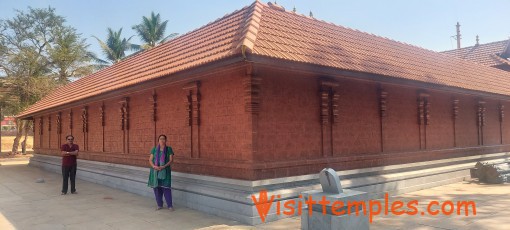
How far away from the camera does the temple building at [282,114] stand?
6.96m

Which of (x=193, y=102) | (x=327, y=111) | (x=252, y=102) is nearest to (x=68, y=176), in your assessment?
(x=193, y=102)

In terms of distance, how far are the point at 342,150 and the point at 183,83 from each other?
13.1 ft

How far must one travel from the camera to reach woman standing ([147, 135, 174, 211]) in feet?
25.6

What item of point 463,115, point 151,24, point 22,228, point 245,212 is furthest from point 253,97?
point 151,24

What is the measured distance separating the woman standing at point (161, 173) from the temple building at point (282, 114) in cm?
49

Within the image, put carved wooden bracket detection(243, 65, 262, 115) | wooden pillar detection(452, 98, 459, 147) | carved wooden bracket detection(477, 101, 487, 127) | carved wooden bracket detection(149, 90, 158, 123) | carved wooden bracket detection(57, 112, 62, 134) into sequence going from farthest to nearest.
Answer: carved wooden bracket detection(57, 112, 62, 134) < carved wooden bracket detection(477, 101, 487, 127) < wooden pillar detection(452, 98, 459, 147) < carved wooden bracket detection(149, 90, 158, 123) < carved wooden bracket detection(243, 65, 262, 115)

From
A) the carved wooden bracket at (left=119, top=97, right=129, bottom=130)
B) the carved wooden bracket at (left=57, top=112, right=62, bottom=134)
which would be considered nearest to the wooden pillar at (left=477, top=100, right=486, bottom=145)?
the carved wooden bracket at (left=119, top=97, right=129, bottom=130)

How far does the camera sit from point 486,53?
2189cm

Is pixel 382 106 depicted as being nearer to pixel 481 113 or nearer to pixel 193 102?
pixel 193 102

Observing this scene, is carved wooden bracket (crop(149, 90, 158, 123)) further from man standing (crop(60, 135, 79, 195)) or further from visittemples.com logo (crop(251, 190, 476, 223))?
visittemples.com logo (crop(251, 190, 476, 223))

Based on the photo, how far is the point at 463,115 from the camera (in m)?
12.2

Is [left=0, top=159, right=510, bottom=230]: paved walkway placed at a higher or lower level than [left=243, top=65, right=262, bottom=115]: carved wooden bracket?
lower

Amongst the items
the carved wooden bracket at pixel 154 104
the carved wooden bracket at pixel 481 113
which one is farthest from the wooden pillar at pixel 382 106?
the carved wooden bracket at pixel 154 104

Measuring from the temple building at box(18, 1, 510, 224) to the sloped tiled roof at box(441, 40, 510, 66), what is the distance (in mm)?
8855
